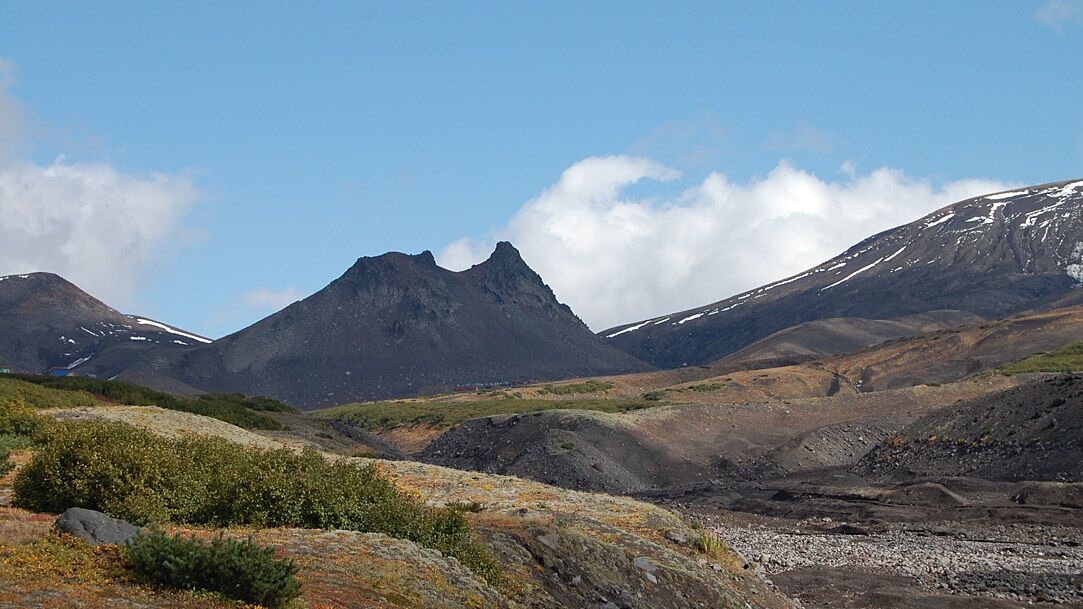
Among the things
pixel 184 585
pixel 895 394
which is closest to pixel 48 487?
pixel 184 585

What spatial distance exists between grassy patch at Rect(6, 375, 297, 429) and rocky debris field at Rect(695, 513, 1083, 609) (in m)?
25.3

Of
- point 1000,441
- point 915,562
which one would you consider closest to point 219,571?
point 915,562

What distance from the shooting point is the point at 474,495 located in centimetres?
2828

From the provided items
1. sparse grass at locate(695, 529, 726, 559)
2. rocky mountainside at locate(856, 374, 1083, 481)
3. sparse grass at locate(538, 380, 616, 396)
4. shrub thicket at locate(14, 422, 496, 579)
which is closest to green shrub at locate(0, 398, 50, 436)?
shrub thicket at locate(14, 422, 496, 579)

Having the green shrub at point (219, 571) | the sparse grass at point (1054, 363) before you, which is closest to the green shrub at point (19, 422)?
the green shrub at point (219, 571)

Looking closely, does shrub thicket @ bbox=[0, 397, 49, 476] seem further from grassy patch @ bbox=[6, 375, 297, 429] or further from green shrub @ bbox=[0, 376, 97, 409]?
grassy patch @ bbox=[6, 375, 297, 429]

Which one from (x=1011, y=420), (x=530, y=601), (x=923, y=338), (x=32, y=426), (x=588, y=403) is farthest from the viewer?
(x=923, y=338)

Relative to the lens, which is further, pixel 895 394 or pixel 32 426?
pixel 895 394

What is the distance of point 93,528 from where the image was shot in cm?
1297

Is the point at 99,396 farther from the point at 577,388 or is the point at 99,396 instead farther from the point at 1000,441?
the point at 577,388

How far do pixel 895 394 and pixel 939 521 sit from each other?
4429 centimetres

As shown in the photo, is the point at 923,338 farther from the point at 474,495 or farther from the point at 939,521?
the point at 474,495

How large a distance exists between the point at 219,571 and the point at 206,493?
18.5ft

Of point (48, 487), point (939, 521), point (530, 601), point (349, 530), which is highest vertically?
point (48, 487)
